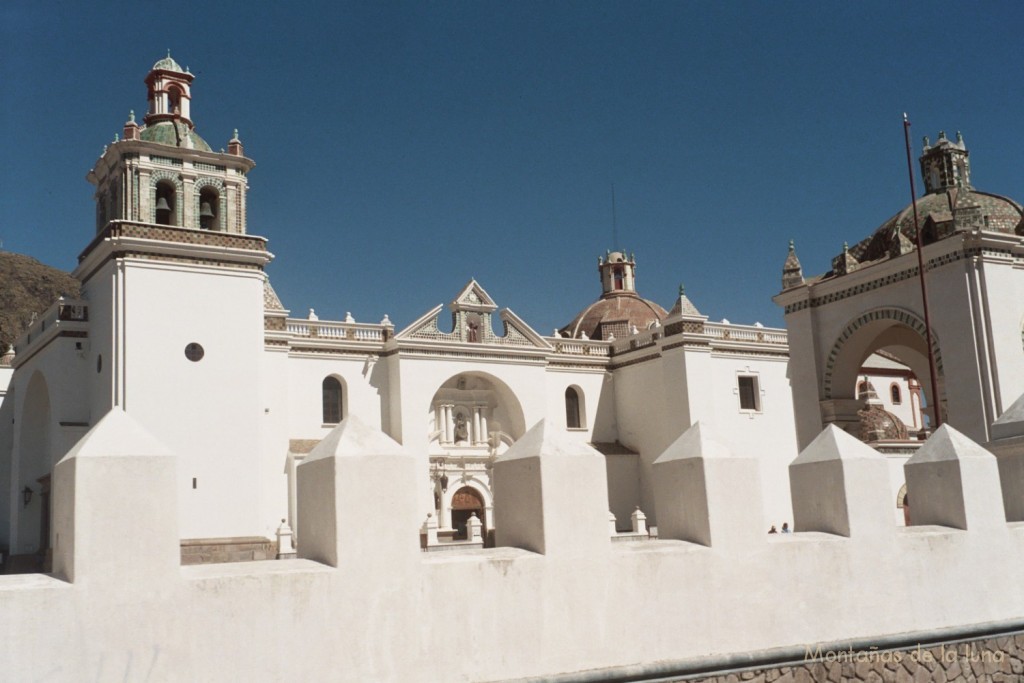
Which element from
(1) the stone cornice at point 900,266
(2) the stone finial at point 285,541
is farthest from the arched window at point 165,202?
(1) the stone cornice at point 900,266

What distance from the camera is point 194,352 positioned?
60.1ft

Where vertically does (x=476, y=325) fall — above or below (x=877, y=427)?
above

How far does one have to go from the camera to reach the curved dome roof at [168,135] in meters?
19.9

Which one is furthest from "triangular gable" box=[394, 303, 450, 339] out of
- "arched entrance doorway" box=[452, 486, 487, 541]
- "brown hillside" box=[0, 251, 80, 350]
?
"brown hillside" box=[0, 251, 80, 350]

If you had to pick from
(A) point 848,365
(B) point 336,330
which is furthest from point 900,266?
(B) point 336,330

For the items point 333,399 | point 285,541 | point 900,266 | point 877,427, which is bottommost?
point 285,541

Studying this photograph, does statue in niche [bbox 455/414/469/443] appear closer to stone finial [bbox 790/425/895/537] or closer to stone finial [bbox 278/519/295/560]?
stone finial [bbox 278/519/295/560]

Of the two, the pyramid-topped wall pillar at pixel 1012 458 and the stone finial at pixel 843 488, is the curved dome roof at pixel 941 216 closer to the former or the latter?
the pyramid-topped wall pillar at pixel 1012 458

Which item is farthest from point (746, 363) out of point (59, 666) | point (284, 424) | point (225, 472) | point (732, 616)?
point (59, 666)

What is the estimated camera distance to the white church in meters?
14.2

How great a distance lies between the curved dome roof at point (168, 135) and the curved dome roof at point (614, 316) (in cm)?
1856

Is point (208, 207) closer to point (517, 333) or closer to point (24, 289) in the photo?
point (517, 333)

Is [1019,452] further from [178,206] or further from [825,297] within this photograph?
[178,206]

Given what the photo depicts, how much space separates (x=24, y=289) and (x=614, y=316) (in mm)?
28573
